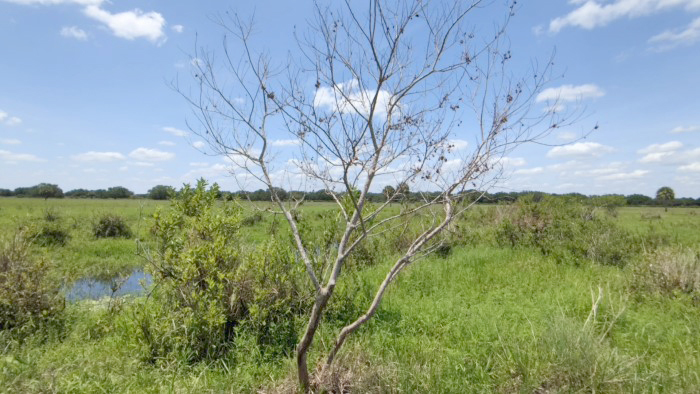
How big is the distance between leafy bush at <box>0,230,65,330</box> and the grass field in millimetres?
284

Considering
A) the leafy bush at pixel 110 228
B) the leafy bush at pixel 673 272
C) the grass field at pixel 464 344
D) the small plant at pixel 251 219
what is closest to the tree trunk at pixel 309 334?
the grass field at pixel 464 344

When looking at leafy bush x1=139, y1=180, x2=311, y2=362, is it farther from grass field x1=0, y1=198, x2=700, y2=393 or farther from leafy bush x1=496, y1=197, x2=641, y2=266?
leafy bush x1=496, y1=197, x2=641, y2=266

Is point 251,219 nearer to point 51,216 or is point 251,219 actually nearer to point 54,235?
point 54,235

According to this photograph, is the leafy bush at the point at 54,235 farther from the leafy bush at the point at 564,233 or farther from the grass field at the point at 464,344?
the leafy bush at the point at 564,233

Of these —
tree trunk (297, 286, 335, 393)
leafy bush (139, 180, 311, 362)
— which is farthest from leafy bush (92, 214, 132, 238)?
tree trunk (297, 286, 335, 393)

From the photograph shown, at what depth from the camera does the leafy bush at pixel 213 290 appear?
4.30 meters

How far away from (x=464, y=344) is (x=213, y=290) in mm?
2932

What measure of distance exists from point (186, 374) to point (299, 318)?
1337mm

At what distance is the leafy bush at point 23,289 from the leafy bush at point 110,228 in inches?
451

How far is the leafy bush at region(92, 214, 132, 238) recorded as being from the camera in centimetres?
1628

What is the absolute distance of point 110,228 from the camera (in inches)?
651

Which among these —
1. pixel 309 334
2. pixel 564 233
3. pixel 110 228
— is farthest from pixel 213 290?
pixel 110 228

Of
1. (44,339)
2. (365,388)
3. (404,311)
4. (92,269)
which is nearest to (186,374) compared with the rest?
(365,388)

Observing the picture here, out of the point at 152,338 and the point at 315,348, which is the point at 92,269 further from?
the point at 315,348
